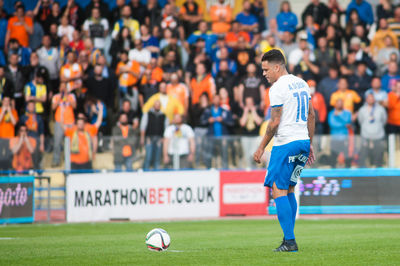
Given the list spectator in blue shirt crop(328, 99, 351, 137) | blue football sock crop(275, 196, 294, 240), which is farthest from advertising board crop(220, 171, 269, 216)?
blue football sock crop(275, 196, 294, 240)

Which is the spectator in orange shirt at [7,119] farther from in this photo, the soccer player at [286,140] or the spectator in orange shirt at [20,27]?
the soccer player at [286,140]

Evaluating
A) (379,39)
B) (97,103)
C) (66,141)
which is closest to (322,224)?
(66,141)

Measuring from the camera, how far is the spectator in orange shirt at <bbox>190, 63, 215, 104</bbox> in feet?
73.9

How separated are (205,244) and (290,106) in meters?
2.75

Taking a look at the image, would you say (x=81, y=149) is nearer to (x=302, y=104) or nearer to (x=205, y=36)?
(x=205, y=36)

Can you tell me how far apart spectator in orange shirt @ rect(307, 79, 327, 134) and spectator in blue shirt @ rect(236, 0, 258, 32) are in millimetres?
3866

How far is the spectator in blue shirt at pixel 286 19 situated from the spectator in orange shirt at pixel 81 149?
8520 millimetres

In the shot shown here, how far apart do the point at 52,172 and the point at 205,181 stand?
3.80m

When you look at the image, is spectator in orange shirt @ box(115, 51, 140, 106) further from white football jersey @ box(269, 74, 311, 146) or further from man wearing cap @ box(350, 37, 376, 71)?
white football jersey @ box(269, 74, 311, 146)

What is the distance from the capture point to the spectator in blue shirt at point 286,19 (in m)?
25.0

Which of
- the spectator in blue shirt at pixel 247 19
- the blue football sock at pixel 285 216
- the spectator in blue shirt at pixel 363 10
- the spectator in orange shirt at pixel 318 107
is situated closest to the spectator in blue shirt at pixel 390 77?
the spectator in orange shirt at pixel 318 107

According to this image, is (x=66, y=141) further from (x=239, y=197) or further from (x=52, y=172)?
(x=239, y=197)

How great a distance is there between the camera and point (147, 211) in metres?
19.2

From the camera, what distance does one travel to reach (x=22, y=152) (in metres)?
18.7
